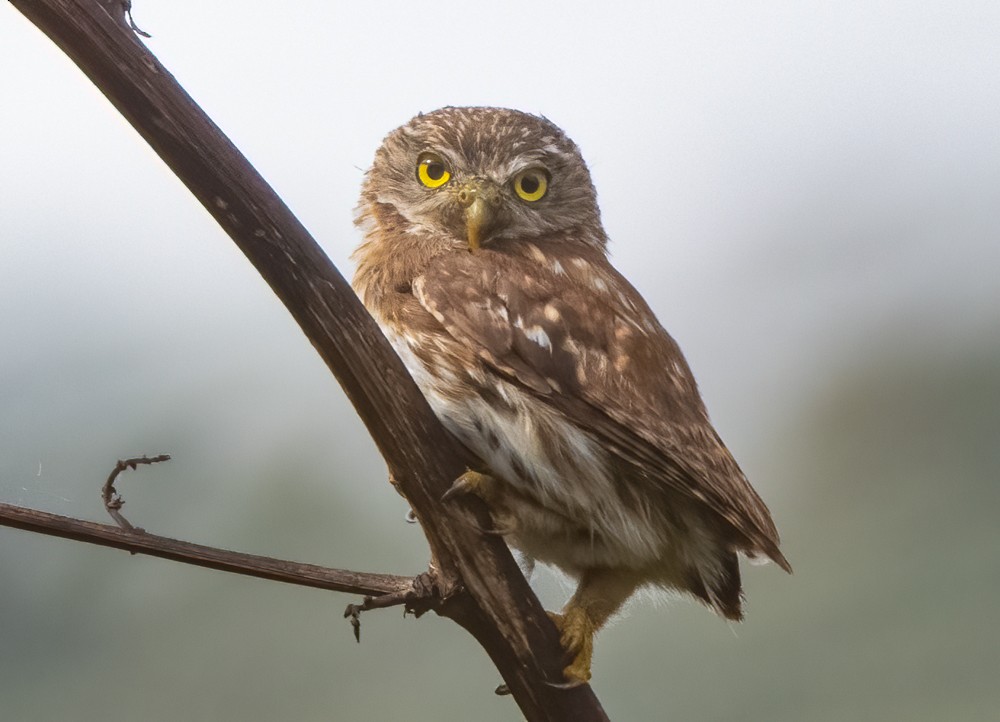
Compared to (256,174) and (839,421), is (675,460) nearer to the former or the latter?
(256,174)

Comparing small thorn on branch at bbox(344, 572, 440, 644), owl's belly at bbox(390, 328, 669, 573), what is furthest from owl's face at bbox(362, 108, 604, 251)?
small thorn on branch at bbox(344, 572, 440, 644)

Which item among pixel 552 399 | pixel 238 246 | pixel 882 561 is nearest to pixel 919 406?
pixel 882 561

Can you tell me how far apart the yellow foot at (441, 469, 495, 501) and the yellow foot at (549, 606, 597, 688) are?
0.35 metres

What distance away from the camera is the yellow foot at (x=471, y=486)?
204 centimetres

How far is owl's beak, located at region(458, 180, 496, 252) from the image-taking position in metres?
2.90

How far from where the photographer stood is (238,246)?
5.98ft

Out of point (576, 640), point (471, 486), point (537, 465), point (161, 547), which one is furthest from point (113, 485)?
point (576, 640)

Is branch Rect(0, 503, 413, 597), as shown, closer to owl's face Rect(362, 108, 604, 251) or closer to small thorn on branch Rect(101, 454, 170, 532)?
small thorn on branch Rect(101, 454, 170, 532)

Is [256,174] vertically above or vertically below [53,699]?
above

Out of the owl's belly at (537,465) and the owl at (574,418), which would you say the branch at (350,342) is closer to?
the owl at (574,418)

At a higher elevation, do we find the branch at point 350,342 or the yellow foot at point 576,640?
the branch at point 350,342

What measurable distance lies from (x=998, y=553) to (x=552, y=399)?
3.02 m

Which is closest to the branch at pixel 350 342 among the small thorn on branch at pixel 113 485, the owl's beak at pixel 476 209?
the small thorn on branch at pixel 113 485

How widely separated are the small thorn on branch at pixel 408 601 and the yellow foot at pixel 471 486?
150mm
